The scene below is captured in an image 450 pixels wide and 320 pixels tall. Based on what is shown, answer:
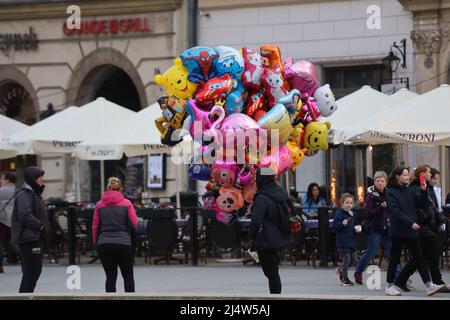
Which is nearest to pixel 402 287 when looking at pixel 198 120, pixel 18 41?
pixel 198 120

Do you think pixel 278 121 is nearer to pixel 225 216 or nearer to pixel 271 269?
pixel 225 216

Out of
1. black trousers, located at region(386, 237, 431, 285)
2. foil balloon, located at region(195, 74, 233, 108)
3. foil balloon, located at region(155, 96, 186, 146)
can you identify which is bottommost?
black trousers, located at region(386, 237, 431, 285)

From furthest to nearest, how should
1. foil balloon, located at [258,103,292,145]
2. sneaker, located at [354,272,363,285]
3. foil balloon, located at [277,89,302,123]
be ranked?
sneaker, located at [354,272,363,285]
foil balloon, located at [277,89,302,123]
foil balloon, located at [258,103,292,145]

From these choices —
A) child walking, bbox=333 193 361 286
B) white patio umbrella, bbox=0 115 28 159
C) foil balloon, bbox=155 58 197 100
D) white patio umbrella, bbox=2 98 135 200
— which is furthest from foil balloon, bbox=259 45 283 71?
white patio umbrella, bbox=0 115 28 159

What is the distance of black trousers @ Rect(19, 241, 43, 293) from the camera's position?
15625mm

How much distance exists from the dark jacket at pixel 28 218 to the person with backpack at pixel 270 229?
2.84 metres

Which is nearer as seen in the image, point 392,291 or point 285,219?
point 285,219

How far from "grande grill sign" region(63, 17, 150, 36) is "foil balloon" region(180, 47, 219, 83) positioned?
11.5 meters

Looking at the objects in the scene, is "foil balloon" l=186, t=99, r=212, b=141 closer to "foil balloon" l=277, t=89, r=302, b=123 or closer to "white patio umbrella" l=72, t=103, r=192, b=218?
"foil balloon" l=277, t=89, r=302, b=123

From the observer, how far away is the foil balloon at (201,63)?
17656mm

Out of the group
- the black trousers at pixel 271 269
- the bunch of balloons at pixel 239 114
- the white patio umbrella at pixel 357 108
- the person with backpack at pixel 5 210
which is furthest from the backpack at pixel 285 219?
the white patio umbrella at pixel 357 108

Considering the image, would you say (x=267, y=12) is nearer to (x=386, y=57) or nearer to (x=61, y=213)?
(x=386, y=57)

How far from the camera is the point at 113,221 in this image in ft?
50.6

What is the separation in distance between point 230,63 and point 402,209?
3031mm
